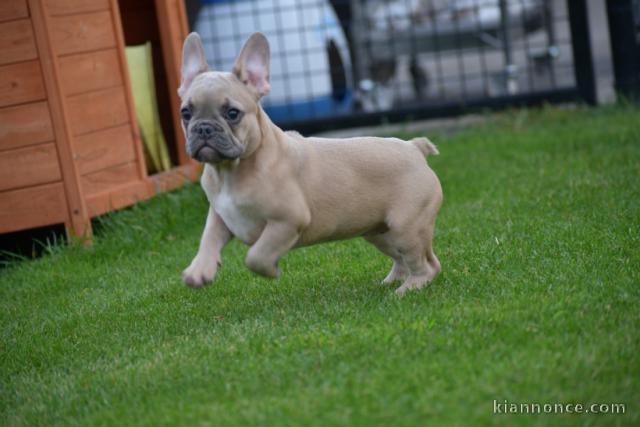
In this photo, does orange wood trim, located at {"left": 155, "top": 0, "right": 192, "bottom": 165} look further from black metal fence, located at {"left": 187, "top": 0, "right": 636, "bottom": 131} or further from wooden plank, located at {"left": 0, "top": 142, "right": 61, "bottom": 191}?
black metal fence, located at {"left": 187, "top": 0, "right": 636, "bottom": 131}

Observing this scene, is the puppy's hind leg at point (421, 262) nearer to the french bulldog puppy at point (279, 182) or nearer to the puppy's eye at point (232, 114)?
the french bulldog puppy at point (279, 182)

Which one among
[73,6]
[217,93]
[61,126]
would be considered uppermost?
[73,6]

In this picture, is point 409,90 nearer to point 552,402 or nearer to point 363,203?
point 363,203

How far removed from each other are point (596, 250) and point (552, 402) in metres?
1.91

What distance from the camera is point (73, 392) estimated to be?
376 cm

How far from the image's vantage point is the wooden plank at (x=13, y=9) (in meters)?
6.18

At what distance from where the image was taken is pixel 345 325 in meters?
4.03

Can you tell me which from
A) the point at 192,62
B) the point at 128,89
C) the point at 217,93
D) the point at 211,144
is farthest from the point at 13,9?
the point at 211,144

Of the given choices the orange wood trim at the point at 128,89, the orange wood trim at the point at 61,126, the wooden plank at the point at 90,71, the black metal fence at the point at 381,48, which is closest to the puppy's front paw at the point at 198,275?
the orange wood trim at the point at 61,126

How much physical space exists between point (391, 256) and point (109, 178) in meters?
2.80

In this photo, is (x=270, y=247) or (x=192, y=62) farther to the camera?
(x=192, y=62)

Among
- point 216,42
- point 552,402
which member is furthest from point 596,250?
point 216,42

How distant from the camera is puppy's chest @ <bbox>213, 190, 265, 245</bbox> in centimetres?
413

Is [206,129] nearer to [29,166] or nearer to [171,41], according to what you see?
[29,166]
